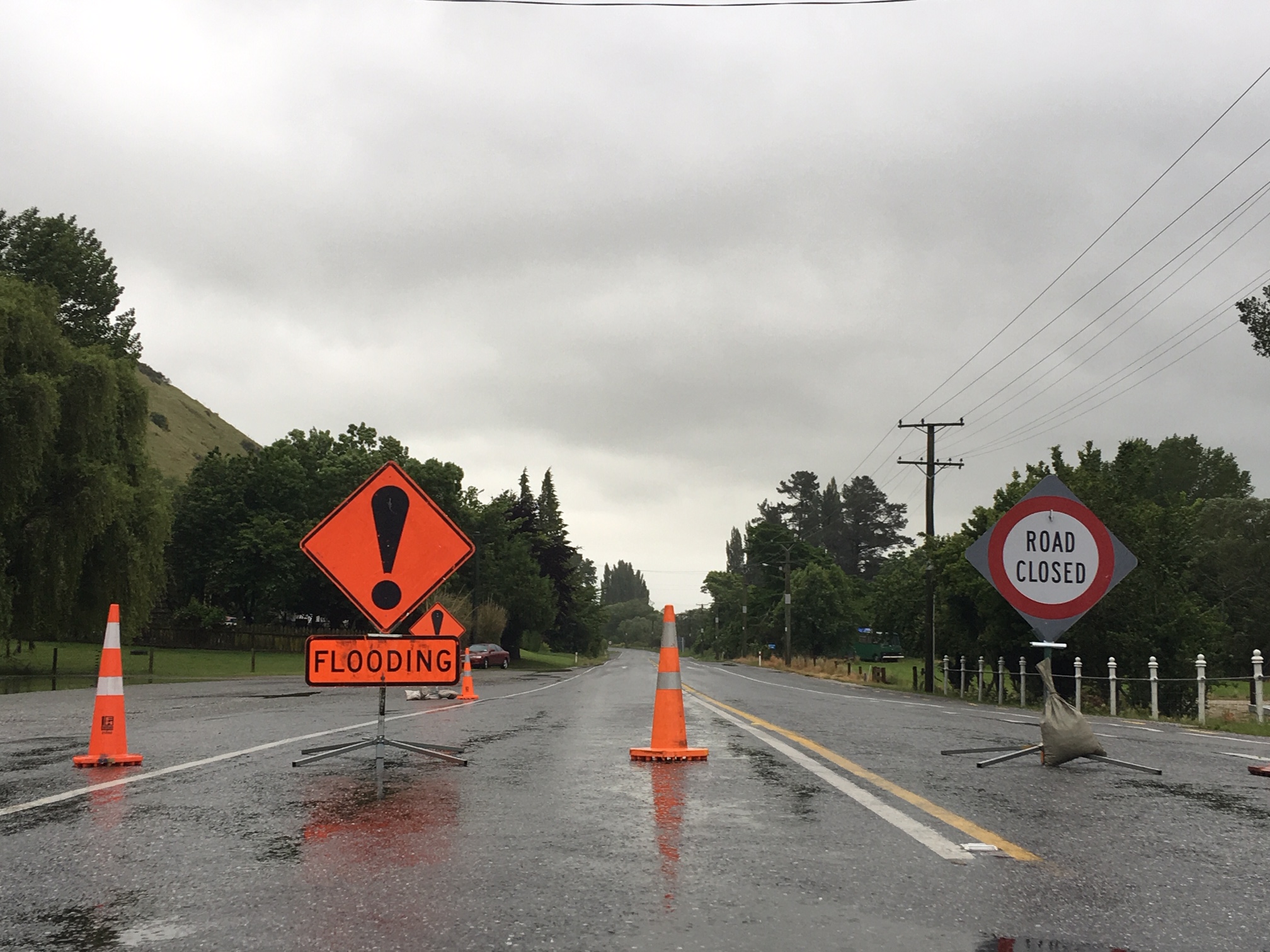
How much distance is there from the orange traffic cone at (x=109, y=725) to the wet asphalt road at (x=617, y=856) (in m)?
0.33

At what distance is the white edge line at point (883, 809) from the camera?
5.13 meters

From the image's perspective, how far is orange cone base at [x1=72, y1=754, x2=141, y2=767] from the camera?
27.5 ft

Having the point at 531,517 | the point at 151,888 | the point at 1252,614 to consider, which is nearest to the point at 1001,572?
the point at 151,888

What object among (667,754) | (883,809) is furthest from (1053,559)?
(883,809)

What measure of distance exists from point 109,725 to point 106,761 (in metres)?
0.33

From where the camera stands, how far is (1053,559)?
905cm

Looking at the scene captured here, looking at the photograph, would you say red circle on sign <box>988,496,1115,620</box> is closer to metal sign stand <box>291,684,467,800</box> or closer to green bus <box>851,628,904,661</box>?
metal sign stand <box>291,684,467,800</box>

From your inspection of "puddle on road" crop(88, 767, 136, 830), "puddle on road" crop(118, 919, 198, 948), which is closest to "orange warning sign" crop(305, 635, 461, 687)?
"puddle on road" crop(88, 767, 136, 830)

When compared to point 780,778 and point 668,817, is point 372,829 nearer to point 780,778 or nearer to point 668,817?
point 668,817

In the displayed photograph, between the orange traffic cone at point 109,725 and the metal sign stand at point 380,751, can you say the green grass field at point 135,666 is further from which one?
the metal sign stand at point 380,751

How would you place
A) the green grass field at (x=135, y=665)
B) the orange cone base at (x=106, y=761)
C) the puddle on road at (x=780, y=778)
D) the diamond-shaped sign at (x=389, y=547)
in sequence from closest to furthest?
the puddle on road at (x=780, y=778) < the diamond-shaped sign at (x=389, y=547) < the orange cone base at (x=106, y=761) < the green grass field at (x=135, y=665)

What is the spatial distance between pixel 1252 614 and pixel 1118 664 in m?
45.8

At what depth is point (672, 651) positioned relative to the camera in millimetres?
9258

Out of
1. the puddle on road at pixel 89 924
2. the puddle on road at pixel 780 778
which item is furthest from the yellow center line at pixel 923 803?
the puddle on road at pixel 89 924
